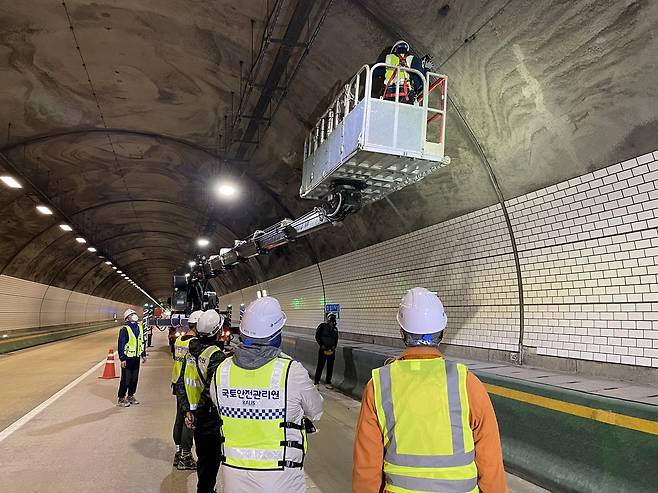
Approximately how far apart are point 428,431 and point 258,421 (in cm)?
104

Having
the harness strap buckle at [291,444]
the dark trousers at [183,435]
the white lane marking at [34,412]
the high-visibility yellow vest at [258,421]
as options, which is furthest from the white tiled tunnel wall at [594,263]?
the white lane marking at [34,412]

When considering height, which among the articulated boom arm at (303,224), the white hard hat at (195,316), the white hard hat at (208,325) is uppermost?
the articulated boom arm at (303,224)

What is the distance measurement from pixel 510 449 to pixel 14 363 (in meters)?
16.7

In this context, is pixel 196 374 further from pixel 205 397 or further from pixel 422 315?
pixel 422 315

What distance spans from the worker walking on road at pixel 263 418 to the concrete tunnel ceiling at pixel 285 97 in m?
4.51

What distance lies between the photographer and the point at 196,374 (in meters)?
4.86

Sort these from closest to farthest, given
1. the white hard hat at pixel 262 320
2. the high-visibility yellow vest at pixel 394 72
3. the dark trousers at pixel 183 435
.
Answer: the white hard hat at pixel 262 320 < the dark trousers at pixel 183 435 < the high-visibility yellow vest at pixel 394 72

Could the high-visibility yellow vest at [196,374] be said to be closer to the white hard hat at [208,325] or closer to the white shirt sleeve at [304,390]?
the white hard hat at [208,325]

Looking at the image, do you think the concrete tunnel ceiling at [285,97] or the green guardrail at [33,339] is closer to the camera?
the concrete tunnel ceiling at [285,97]

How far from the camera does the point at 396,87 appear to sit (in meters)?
6.04

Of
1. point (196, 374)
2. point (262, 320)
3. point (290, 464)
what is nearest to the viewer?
point (290, 464)

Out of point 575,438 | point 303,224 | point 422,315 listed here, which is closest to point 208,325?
point 422,315

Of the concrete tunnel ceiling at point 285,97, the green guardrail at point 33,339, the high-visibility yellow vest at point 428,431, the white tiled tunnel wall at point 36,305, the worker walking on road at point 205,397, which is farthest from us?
the white tiled tunnel wall at point 36,305

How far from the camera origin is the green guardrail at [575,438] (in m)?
4.24
